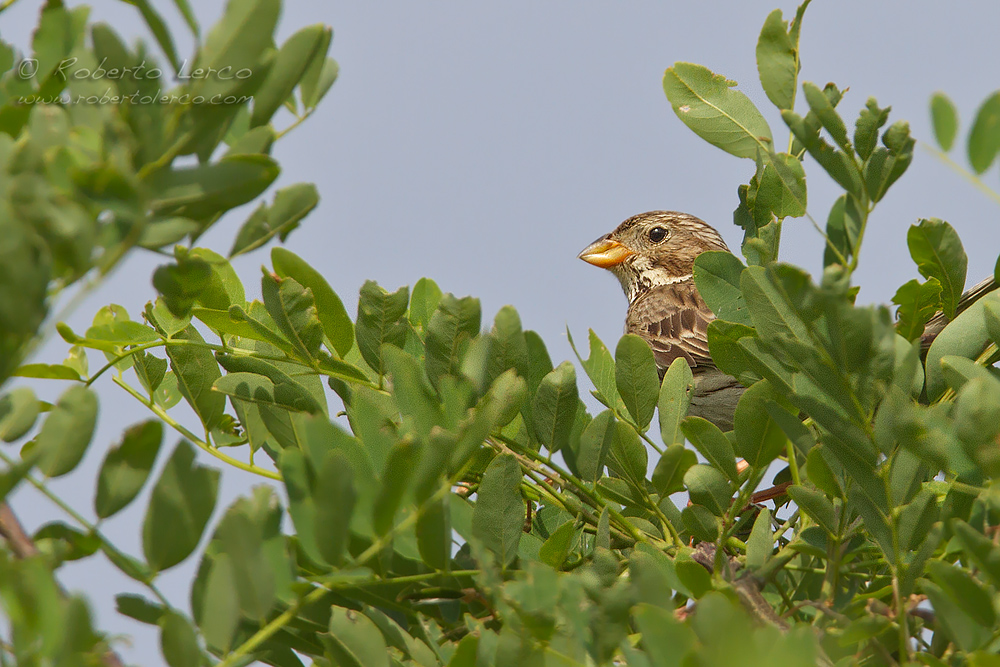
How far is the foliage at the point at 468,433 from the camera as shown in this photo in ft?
3.26

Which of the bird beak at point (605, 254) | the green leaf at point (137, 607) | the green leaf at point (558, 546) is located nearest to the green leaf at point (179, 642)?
the green leaf at point (137, 607)

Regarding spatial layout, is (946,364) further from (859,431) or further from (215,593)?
(215,593)

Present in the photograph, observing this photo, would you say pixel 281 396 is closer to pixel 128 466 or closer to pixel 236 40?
pixel 128 466

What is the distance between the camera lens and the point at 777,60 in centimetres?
203

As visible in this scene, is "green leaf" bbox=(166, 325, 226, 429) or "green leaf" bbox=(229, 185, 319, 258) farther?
"green leaf" bbox=(166, 325, 226, 429)

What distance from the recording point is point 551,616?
1.11 metres

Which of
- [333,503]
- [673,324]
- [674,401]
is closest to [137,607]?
[333,503]

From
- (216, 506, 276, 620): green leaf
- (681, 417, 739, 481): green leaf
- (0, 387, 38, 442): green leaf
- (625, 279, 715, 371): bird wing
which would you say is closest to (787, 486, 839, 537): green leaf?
(681, 417, 739, 481): green leaf

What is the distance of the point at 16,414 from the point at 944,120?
4.80 ft

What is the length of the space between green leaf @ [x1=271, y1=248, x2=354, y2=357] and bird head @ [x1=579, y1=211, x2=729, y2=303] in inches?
211

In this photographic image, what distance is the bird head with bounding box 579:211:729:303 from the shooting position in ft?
23.6

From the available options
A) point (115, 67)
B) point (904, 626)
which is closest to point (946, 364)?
point (904, 626)

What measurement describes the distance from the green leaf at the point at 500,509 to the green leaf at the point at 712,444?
498 millimetres

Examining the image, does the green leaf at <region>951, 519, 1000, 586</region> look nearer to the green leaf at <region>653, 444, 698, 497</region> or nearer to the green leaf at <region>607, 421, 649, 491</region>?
the green leaf at <region>653, 444, 698, 497</region>
